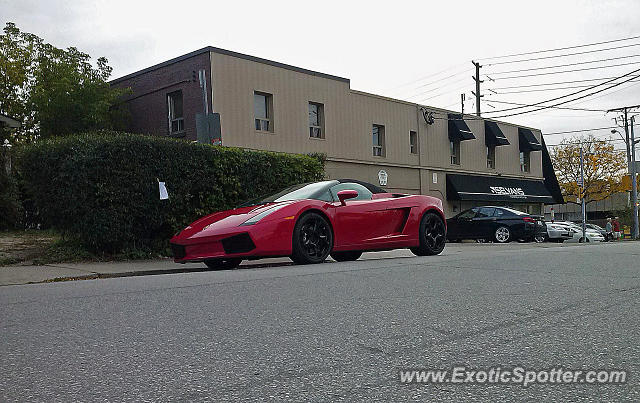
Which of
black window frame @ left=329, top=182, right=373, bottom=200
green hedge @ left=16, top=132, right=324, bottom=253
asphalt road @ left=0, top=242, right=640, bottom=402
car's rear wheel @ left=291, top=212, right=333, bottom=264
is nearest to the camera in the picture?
asphalt road @ left=0, top=242, right=640, bottom=402

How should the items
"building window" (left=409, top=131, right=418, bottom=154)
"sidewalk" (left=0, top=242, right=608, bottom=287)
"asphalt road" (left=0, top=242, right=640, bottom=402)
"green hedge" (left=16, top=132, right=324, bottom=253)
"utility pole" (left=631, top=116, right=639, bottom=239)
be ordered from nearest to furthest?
"asphalt road" (left=0, top=242, right=640, bottom=402) → "sidewalk" (left=0, top=242, right=608, bottom=287) → "green hedge" (left=16, top=132, right=324, bottom=253) → "building window" (left=409, top=131, right=418, bottom=154) → "utility pole" (left=631, top=116, right=639, bottom=239)

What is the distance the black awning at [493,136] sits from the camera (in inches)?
1324

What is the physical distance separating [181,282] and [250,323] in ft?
8.28

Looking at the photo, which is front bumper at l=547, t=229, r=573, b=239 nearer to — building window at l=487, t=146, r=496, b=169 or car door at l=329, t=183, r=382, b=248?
building window at l=487, t=146, r=496, b=169

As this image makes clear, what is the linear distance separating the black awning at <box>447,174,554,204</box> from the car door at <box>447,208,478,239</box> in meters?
7.14

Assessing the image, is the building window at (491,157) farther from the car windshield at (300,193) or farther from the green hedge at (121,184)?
the car windshield at (300,193)

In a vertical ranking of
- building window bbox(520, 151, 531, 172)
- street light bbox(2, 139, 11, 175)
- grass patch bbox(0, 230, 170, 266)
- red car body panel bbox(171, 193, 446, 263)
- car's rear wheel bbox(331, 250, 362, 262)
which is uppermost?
building window bbox(520, 151, 531, 172)

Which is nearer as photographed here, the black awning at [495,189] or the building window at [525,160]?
the black awning at [495,189]

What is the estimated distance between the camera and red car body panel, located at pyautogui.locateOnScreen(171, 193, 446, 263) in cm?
845

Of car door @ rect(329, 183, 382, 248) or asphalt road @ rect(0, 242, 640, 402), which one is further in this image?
car door @ rect(329, 183, 382, 248)

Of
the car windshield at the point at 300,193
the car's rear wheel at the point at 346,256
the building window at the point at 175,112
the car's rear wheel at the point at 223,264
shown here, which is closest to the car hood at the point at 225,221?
the car windshield at the point at 300,193

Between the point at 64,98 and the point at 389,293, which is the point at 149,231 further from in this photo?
the point at 64,98

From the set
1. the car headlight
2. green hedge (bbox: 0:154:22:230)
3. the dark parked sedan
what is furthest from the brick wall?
the car headlight

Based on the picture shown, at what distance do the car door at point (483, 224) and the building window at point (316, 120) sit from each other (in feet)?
22.0
